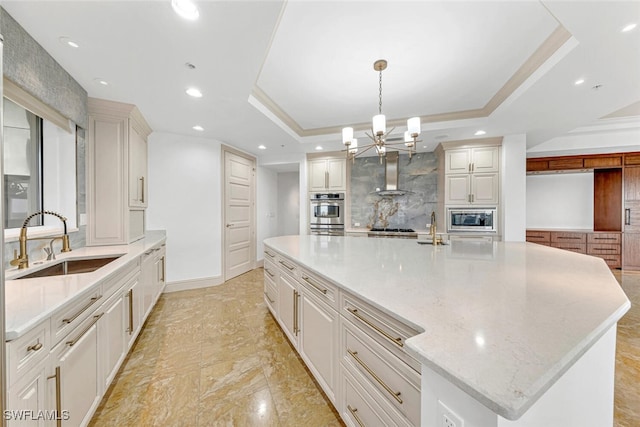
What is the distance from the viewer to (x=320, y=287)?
1.45m

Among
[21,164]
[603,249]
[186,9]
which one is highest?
[186,9]

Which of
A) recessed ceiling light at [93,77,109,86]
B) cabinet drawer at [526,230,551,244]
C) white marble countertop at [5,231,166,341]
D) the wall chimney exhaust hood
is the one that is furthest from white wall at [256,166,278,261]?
cabinet drawer at [526,230,551,244]

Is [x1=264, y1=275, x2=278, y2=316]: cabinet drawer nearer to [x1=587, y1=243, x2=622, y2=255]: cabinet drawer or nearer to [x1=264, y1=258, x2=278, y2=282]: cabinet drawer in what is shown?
[x1=264, y1=258, x2=278, y2=282]: cabinet drawer

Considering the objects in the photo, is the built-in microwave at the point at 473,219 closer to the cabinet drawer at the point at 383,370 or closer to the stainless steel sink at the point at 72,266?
the cabinet drawer at the point at 383,370

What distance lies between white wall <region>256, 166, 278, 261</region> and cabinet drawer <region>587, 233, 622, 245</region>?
6613mm

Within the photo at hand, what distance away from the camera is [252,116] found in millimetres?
2904

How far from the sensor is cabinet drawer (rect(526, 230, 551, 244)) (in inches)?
191

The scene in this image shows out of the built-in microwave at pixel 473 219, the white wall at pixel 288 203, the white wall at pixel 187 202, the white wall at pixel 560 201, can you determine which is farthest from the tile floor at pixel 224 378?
the white wall at pixel 288 203

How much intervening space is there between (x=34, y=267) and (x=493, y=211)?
17.7 feet

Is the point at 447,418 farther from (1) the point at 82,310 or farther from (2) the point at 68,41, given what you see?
(2) the point at 68,41

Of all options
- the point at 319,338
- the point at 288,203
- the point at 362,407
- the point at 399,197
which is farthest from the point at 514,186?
the point at 288,203

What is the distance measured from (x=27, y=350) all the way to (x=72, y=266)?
1464 mm

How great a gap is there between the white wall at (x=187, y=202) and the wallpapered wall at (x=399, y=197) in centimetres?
276

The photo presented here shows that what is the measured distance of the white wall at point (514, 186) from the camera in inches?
143
